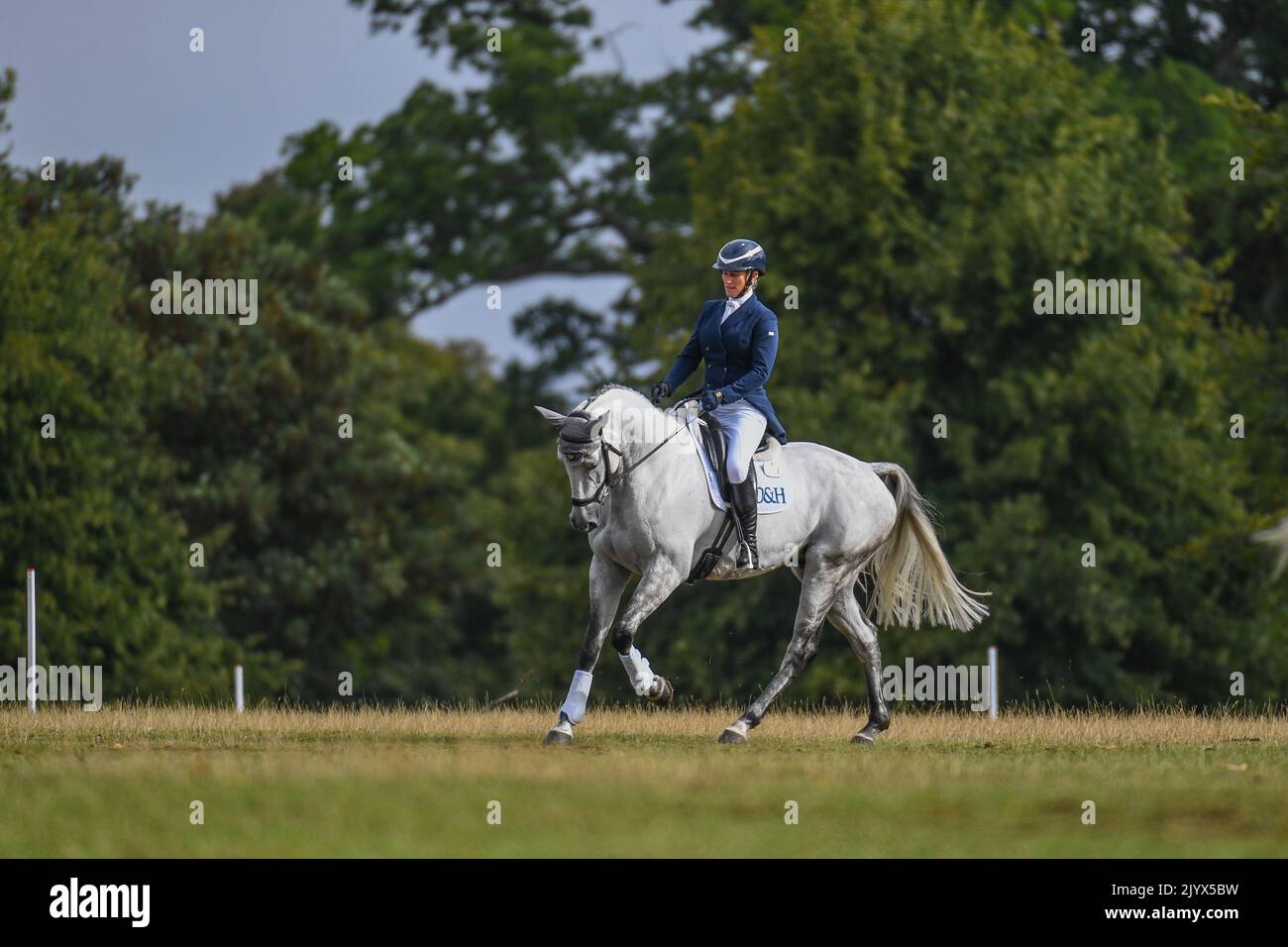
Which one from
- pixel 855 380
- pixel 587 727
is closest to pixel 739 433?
pixel 587 727

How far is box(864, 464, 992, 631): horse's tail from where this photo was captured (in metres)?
16.8

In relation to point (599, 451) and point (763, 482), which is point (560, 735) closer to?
point (599, 451)

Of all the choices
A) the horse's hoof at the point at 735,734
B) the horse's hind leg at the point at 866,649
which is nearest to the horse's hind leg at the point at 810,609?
the horse's hind leg at the point at 866,649

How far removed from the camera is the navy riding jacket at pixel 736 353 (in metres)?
15.0

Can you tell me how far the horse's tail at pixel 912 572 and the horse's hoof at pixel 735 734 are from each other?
2437 millimetres

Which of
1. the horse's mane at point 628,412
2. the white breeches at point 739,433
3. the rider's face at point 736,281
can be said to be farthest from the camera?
the rider's face at point 736,281

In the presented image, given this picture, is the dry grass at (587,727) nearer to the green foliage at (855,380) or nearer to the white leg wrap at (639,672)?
the white leg wrap at (639,672)

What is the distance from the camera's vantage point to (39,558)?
35.2 meters

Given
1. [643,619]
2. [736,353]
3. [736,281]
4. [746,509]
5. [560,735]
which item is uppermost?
[736,281]

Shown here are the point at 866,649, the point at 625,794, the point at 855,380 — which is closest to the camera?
the point at 625,794

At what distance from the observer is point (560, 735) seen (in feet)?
46.5

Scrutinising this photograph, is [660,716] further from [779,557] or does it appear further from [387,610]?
[387,610]

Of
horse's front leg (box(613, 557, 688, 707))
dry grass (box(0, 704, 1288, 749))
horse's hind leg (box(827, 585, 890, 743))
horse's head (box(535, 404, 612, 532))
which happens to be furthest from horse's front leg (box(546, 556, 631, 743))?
horse's hind leg (box(827, 585, 890, 743))

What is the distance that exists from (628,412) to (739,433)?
97 cm
